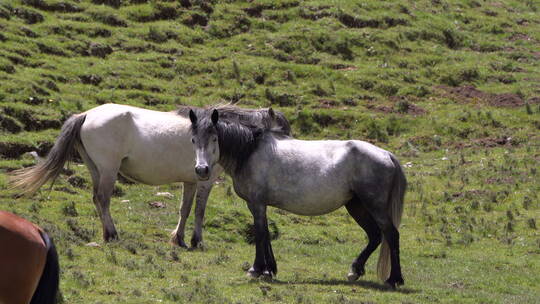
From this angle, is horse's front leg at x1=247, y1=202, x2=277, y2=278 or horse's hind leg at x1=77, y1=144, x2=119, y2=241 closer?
horse's front leg at x1=247, y1=202, x2=277, y2=278

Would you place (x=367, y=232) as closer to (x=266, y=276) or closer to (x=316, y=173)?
(x=316, y=173)

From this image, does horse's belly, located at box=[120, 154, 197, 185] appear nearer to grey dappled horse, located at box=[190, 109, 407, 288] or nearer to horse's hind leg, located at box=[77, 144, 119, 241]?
horse's hind leg, located at box=[77, 144, 119, 241]

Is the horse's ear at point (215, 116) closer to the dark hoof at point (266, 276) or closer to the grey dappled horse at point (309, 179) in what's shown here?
the grey dappled horse at point (309, 179)

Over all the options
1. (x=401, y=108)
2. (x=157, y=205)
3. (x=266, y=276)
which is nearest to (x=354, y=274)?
(x=266, y=276)

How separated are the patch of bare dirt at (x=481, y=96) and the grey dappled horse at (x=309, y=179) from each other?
61.1ft

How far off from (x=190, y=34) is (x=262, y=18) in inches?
144

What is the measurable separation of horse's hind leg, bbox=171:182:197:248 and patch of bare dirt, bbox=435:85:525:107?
54.8 feet

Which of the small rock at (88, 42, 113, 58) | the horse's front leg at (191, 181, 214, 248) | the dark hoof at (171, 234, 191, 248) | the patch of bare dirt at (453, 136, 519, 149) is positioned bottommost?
the patch of bare dirt at (453, 136, 519, 149)

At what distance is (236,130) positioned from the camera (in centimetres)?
1323

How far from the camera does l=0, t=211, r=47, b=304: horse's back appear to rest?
7.47m

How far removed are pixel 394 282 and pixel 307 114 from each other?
14992 mm

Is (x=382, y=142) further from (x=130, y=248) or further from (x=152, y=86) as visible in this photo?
(x=130, y=248)

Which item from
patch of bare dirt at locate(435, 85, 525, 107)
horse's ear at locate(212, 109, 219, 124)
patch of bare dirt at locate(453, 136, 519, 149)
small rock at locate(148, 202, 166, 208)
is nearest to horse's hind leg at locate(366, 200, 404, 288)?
horse's ear at locate(212, 109, 219, 124)

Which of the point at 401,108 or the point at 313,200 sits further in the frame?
the point at 401,108
